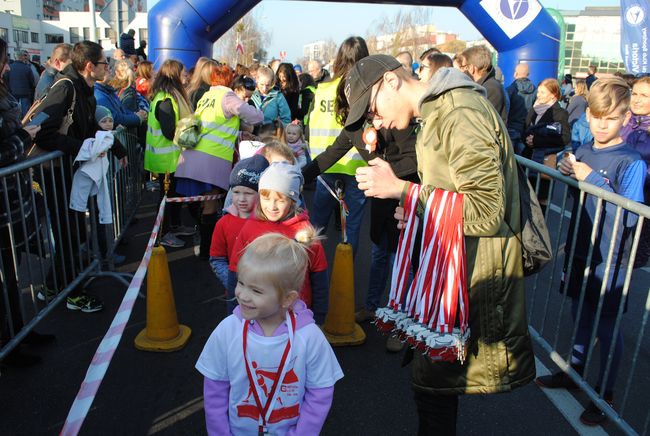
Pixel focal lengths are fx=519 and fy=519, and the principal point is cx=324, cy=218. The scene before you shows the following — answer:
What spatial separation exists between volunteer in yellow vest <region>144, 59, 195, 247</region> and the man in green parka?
3.98 metres

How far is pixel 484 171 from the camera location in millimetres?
1776

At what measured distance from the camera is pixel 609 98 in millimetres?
2826

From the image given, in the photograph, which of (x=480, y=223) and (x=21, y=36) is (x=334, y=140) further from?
(x=21, y=36)

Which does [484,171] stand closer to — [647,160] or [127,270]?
[647,160]

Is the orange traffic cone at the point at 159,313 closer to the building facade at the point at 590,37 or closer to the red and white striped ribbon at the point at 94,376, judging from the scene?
the red and white striped ribbon at the point at 94,376

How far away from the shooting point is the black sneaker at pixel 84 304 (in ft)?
13.9

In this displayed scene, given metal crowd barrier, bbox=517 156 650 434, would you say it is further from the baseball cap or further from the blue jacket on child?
the blue jacket on child

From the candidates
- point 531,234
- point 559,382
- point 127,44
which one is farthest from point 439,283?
point 127,44

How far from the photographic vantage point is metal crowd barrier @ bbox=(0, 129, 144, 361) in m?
3.22

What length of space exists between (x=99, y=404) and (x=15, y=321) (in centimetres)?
87

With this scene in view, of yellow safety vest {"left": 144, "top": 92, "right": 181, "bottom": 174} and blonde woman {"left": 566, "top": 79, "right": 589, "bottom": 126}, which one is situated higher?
blonde woman {"left": 566, "top": 79, "right": 589, "bottom": 126}

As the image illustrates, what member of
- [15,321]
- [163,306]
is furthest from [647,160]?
[15,321]

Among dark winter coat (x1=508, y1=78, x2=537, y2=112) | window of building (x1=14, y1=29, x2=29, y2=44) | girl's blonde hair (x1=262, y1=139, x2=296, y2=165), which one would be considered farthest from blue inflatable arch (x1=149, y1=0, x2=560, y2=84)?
window of building (x1=14, y1=29, x2=29, y2=44)

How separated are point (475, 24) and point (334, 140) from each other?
10990 mm
